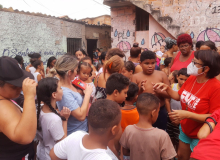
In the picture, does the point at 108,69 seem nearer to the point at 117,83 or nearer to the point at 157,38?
the point at 117,83

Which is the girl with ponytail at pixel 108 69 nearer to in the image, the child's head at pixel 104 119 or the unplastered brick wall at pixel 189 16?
the child's head at pixel 104 119

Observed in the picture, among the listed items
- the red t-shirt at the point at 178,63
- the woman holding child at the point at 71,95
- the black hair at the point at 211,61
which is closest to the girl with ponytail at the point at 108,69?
the woman holding child at the point at 71,95

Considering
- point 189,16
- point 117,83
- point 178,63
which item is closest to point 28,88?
point 117,83

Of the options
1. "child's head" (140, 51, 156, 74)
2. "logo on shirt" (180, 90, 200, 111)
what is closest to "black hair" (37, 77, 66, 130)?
"logo on shirt" (180, 90, 200, 111)

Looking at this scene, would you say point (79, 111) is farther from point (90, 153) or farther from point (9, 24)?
point (9, 24)

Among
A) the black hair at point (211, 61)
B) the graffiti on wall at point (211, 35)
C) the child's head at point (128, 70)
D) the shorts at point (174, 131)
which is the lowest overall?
the shorts at point (174, 131)

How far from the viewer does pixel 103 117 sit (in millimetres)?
1355

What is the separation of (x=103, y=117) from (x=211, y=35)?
26.5 ft

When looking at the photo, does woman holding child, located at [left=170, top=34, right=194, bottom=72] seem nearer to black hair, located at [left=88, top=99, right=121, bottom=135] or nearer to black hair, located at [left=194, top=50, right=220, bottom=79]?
black hair, located at [left=194, top=50, right=220, bottom=79]

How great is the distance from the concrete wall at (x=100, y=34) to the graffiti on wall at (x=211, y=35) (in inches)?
311

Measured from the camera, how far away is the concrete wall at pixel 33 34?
329 inches

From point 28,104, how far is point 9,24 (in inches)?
333

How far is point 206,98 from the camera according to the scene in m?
2.16

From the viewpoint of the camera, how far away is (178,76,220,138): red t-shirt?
2.10 m
